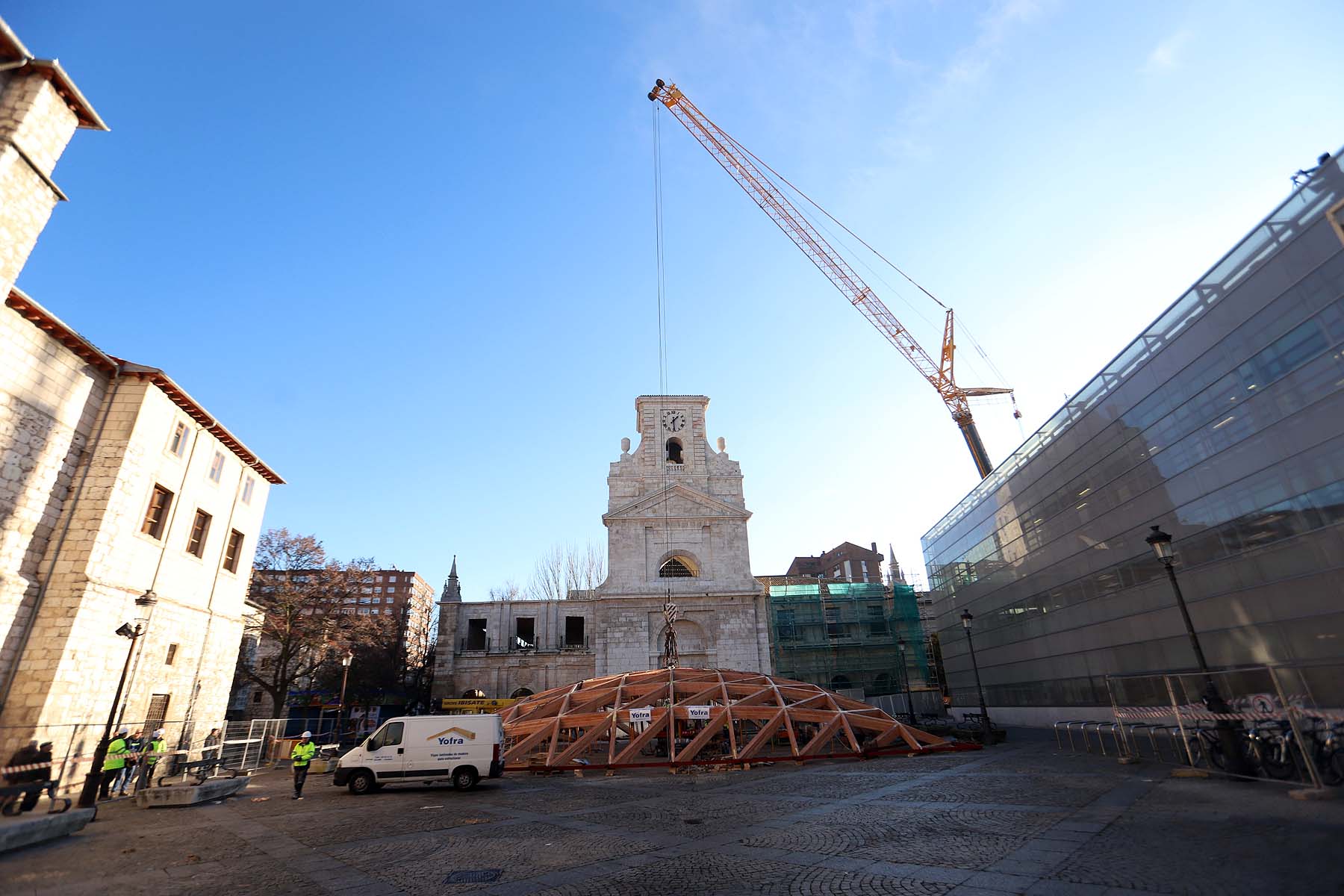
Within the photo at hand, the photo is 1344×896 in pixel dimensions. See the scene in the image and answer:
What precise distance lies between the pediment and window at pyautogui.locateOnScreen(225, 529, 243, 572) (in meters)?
21.0

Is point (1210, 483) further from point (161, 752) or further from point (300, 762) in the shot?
point (161, 752)

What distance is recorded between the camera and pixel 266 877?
26.3ft

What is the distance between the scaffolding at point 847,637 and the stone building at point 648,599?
3704mm

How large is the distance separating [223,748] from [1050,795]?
2639cm

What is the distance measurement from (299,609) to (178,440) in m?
15.8

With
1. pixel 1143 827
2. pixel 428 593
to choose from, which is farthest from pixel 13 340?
pixel 428 593

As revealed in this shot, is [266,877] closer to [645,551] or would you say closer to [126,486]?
[126,486]

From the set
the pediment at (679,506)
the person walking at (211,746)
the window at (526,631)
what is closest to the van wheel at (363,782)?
the person walking at (211,746)

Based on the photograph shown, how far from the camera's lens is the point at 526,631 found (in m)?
48.4

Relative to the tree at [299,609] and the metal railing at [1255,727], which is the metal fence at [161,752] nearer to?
the tree at [299,609]

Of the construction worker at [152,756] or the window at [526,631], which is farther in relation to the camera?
the window at [526,631]

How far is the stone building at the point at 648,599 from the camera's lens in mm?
39031

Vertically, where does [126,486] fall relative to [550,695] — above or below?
above

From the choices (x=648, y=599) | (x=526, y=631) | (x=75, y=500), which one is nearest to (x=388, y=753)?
(x=75, y=500)
